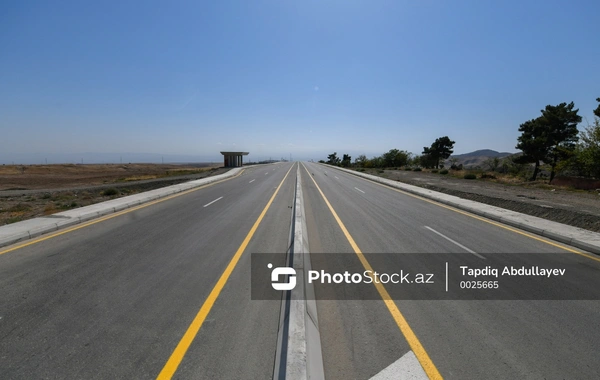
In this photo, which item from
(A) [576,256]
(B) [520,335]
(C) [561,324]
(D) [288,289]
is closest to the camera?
(B) [520,335]

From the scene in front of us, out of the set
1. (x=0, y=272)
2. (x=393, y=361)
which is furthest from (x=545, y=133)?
(x=0, y=272)

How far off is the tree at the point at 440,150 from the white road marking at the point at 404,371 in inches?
2962

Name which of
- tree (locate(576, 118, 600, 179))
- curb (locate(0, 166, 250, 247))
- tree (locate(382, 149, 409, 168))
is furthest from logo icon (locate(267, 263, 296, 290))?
tree (locate(382, 149, 409, 168))

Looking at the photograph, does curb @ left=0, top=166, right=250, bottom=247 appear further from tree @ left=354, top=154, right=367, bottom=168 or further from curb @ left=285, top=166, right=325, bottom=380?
tree @ left=354, top=154, right=367, bottom=168

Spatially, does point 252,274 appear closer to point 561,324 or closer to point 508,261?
point 561,324

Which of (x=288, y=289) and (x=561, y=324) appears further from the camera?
(x=288, y=289)

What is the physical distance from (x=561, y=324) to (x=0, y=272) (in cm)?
963

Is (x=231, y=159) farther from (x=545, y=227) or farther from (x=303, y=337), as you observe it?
(x=303, y=337)

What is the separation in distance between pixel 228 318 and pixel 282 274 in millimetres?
1662

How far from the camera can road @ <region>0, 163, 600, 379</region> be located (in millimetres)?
3078

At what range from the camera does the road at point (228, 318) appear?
308 centimetres

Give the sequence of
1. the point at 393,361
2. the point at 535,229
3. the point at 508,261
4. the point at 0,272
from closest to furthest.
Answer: the point at 393,361
the point at 0,272
the point at 508,261
the point at 535,229

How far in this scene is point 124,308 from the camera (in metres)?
4.18

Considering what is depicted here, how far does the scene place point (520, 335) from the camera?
368 centimetres
